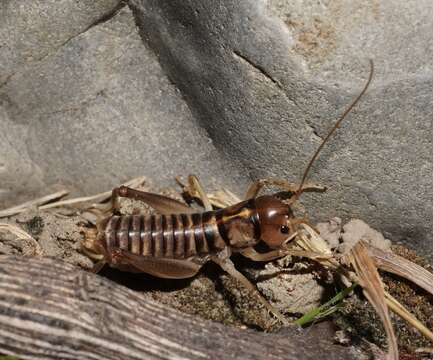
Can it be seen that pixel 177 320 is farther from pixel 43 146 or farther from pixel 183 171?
pixel 43 146

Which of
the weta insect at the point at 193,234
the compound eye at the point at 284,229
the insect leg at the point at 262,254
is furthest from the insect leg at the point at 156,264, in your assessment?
the compound eye at the point at 284,229

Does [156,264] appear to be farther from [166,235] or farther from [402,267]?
[402,267]

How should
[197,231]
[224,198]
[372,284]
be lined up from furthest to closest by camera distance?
[224,198], [197,231], [372,284]

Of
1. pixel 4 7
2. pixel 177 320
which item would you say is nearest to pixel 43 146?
pixel 4 7

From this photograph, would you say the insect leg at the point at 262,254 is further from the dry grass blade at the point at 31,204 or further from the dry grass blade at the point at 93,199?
the dry grass blade at the point at 31,204

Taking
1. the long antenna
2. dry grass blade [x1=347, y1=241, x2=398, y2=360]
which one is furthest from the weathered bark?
the long antenna

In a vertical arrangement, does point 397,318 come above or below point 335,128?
below

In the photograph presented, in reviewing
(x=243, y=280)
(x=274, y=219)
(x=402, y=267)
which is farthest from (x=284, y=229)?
(x=402, y=267)
